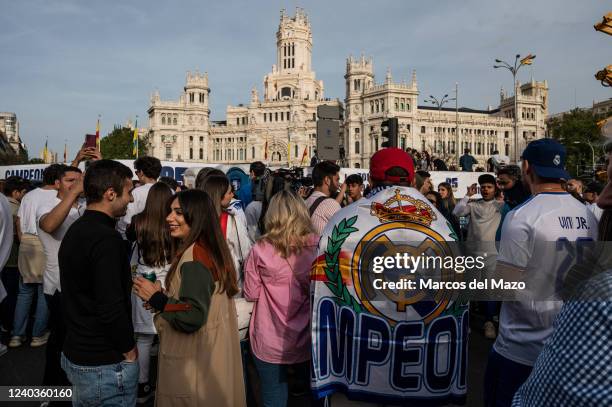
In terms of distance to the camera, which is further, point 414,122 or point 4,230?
point 414,122

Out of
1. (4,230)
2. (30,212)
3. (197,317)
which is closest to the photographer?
(197,317)

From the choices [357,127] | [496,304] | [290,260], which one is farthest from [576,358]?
[357,127]

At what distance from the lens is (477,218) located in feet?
24.4

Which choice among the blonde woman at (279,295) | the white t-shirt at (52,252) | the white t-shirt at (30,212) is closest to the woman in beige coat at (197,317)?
the blonde woman at (279,295)

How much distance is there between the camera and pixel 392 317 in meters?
2.83

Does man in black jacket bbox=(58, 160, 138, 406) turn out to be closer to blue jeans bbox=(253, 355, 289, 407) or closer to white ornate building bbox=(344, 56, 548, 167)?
blue jeans bbox=(253, 355, 289, 407)

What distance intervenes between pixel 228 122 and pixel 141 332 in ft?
303

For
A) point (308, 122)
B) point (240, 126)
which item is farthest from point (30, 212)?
Answer: point (240, 126)

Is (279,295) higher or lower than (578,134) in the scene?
lower

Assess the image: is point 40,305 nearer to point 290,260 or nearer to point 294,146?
point 290,260

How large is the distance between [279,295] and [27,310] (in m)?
4.88

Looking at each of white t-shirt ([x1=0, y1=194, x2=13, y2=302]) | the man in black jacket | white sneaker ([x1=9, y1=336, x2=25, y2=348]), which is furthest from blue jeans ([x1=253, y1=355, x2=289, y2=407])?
white sneaker ([x1=9, y1=336, x2=25, y2=348])

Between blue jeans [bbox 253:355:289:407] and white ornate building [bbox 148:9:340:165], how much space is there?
266 feet

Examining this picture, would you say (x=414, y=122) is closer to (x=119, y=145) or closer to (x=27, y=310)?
(x=119, y=145)
